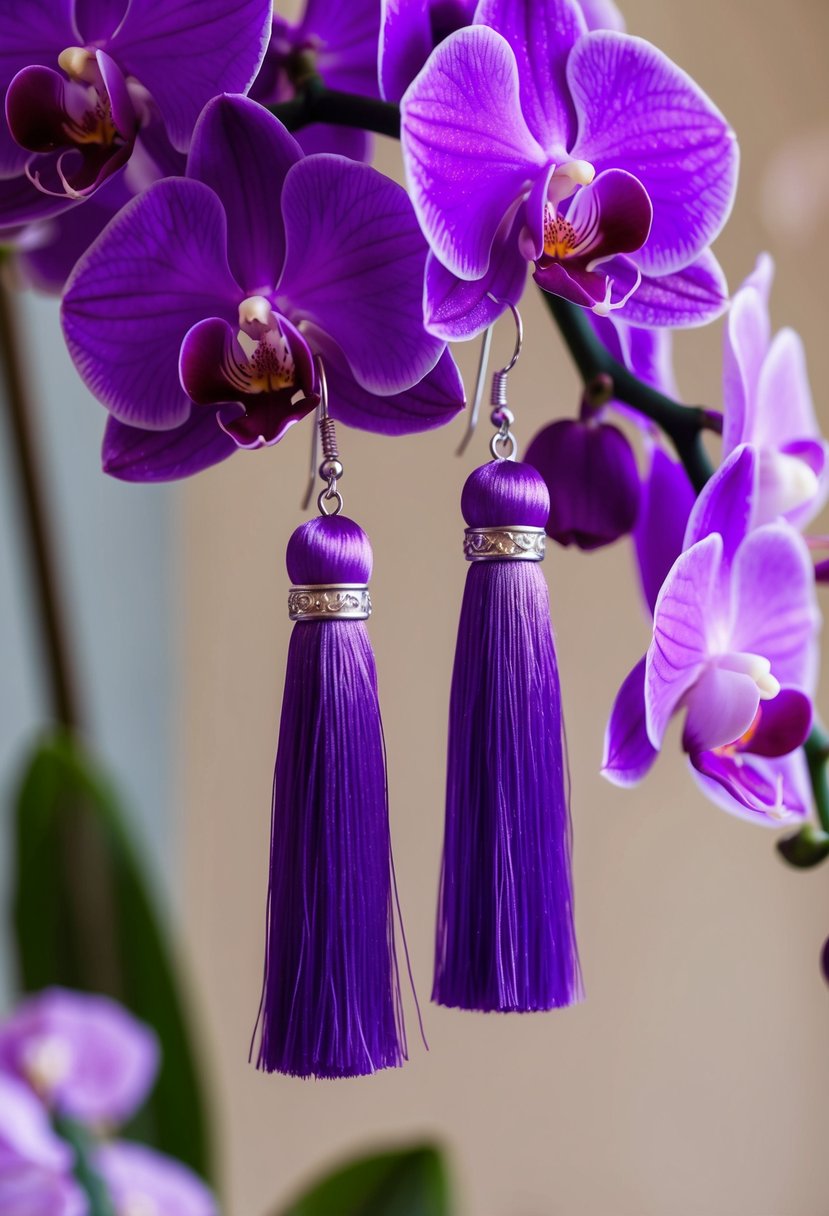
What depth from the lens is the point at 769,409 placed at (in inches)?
16.7

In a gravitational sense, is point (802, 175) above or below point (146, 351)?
Result: above

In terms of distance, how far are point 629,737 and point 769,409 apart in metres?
0.14

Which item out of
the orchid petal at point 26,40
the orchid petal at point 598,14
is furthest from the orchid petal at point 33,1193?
the orchid petal at point 598,14

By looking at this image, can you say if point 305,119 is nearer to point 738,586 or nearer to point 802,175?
point 738,586

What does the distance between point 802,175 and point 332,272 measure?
103cm

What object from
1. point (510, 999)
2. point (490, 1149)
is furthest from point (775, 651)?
point (490, 1149)

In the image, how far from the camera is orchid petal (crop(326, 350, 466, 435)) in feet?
1.15

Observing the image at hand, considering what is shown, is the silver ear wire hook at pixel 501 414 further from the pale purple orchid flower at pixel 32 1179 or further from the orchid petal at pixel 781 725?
the pale purple orchid flower at pixel 32 1179

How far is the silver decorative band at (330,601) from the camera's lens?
1.14 ft

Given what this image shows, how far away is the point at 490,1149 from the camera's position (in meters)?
1.42

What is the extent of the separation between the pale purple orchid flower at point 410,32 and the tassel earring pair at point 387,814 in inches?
3.5

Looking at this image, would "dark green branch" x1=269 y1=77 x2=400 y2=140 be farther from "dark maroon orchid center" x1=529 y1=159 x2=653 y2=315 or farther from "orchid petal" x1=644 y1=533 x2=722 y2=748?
"orchid petal" x1=644 y1=533 x2=722 y2=748

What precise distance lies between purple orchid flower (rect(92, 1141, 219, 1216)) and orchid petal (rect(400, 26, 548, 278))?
459 mm

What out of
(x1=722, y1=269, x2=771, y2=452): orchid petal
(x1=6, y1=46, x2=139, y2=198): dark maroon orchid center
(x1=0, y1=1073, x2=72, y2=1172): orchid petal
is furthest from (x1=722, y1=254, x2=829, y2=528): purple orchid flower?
(x1=0, y1=1073, x2=72, y2=1172): orchid petal
